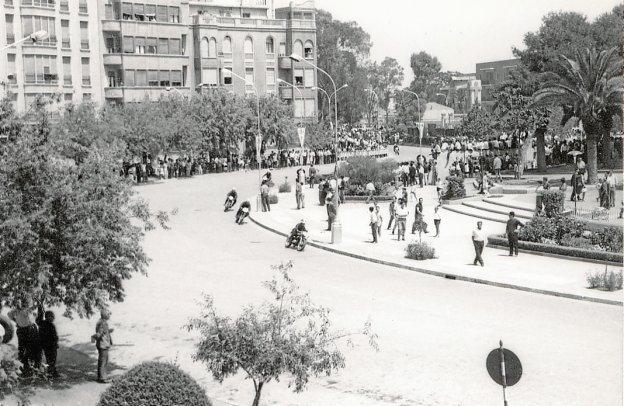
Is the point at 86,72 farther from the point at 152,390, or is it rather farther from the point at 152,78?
the point at 152,390

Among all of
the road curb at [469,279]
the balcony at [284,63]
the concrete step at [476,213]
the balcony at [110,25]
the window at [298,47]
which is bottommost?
the road curb at [469,279]

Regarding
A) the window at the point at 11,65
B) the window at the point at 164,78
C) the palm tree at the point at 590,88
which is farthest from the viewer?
the window at the point at 164,78

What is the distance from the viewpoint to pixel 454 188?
40438mm

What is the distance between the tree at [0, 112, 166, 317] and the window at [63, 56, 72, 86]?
Result: 181 ft

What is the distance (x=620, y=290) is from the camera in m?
21.3

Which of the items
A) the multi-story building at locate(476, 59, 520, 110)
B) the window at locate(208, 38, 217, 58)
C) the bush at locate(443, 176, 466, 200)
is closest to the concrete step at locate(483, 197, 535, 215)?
the bush at locate(443, 176, 466, 200)

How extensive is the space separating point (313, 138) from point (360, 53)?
145 ft

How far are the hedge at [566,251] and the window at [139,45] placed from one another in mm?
50692

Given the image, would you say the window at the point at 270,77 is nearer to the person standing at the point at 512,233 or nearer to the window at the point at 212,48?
the window at the point at 212,48

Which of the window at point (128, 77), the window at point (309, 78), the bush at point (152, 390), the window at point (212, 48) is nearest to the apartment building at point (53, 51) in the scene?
the window at point (128, 77)

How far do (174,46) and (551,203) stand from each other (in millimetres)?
51622

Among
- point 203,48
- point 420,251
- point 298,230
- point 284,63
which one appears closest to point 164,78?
point 203,48

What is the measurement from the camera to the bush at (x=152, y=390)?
10.3 metres

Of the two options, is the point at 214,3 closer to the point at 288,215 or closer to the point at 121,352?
the point at 288,215
